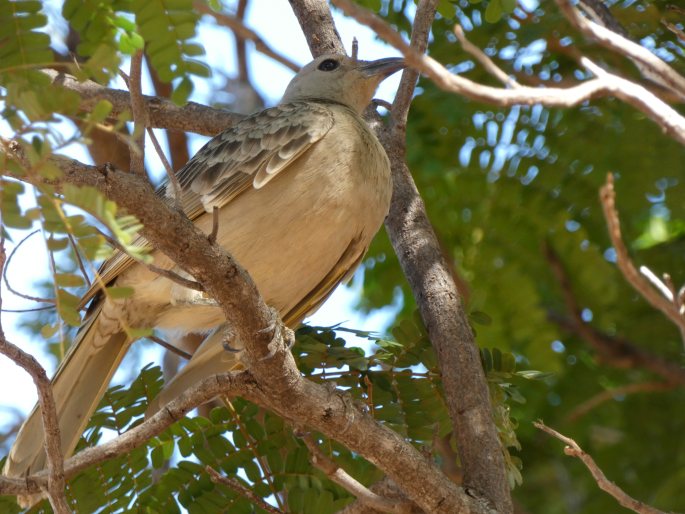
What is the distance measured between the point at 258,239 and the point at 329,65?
1.72 m

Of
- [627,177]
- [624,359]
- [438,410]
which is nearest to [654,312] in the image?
[624,359]

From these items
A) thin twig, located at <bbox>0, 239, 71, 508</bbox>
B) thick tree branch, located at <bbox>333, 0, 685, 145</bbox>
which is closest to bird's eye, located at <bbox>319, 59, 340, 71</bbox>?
thin twig, located at <bbox>0, 239, 71, 508</bbox>

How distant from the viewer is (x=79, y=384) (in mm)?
4953

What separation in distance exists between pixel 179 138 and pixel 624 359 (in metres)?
3.77

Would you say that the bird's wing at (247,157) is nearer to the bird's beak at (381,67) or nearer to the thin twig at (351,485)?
the bird's beak at (381,67)

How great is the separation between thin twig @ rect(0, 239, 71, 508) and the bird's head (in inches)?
123

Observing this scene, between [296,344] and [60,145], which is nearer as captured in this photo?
[60,145]

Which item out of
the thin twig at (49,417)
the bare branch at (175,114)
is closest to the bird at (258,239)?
the bare branch at (175,114)

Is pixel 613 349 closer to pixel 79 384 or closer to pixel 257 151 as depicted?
pixel 257 151

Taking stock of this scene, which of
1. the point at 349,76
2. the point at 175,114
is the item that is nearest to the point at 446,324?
the point at 349,76

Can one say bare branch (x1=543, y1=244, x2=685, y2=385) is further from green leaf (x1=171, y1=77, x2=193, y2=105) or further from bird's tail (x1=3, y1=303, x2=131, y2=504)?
green leaf (x1=171, y1=77, x2=193, y2=105)

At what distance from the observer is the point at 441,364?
14.3 feet

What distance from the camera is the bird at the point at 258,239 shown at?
15.4 ft

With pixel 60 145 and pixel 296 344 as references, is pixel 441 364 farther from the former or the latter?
pixel 60 145
